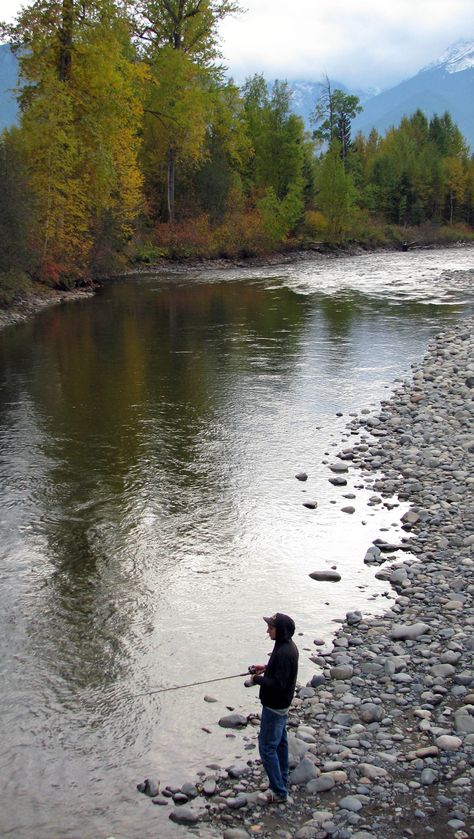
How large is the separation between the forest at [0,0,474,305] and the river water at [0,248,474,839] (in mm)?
14650

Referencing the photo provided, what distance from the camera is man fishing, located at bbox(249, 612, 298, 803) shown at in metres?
6.10

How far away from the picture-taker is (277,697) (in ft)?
20.1

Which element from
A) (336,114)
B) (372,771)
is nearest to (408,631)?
(372,771)

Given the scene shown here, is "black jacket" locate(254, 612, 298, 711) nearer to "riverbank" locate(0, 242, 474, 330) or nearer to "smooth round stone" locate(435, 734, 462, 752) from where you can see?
"smooth round stone" locate(435, 734, 462, 752)

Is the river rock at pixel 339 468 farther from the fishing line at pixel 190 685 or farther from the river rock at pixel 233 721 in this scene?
the river rock at pixel 233 721

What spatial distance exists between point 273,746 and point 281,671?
63 cm

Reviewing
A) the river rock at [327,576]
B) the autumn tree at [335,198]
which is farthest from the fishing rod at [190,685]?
the autumn tree at [335,198]

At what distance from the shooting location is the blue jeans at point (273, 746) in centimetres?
610

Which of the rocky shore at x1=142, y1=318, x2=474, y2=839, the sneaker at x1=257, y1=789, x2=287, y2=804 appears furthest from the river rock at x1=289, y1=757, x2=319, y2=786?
the sneaker at x1=257, y1=789, x2=287, y2=804

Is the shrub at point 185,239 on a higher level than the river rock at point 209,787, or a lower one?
higher

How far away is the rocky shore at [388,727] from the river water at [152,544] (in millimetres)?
305

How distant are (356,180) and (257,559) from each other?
100418 mm

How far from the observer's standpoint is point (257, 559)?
10664 millimetres

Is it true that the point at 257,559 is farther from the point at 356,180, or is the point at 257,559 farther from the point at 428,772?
the point at 356,180
